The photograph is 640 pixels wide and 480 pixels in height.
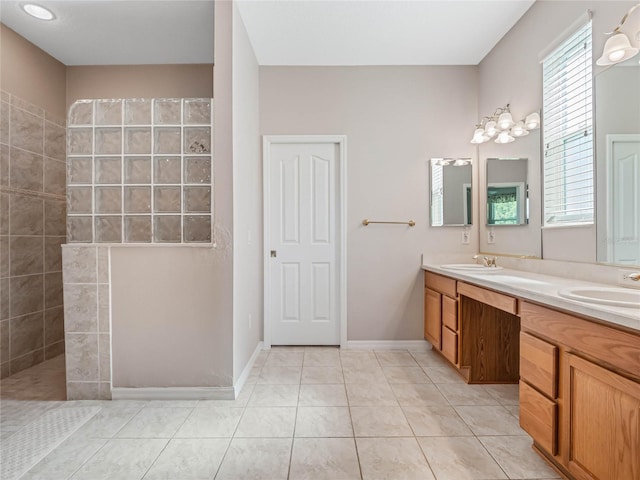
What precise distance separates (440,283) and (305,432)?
5.35ft

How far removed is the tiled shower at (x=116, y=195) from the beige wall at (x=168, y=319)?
0.08m

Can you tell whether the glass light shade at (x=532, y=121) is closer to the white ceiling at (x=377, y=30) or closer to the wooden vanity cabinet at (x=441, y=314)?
the white ceiling at (x=377, y=30)

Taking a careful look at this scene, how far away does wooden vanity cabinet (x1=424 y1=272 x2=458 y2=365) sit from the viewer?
99.1 inches

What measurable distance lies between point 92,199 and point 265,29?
1.85m

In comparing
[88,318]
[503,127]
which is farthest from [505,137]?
[88,318]

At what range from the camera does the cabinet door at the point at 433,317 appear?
2.79m

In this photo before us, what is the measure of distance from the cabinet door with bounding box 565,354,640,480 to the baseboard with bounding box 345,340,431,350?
1845 millimetres

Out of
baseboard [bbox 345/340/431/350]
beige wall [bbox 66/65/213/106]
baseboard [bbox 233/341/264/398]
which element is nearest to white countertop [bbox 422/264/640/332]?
baseboard [bbox 345/340/431/350]

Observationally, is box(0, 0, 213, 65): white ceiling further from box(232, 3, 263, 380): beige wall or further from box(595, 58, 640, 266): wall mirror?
box(595, 58, 640, 266): wall mirror

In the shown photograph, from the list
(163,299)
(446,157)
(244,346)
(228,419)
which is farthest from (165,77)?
(228,419)

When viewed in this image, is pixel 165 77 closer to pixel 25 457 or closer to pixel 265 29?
pixel 265 29

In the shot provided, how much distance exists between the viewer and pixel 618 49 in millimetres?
1499

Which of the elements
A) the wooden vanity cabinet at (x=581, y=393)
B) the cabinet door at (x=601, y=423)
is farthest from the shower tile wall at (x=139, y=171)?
the cabinet door at (x=601, y=423)

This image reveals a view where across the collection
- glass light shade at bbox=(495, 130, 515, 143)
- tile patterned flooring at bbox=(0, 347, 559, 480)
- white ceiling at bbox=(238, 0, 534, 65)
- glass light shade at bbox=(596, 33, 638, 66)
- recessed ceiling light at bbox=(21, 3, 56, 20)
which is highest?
white ceiling at bbox=(238, 0, 534, 65)
